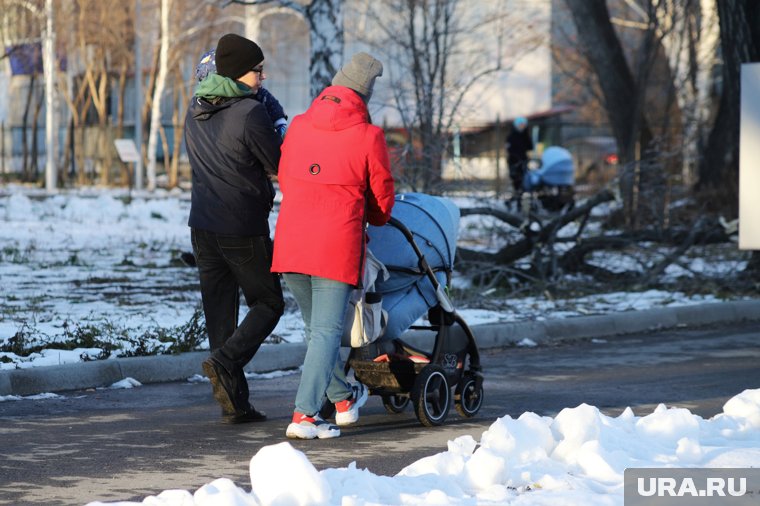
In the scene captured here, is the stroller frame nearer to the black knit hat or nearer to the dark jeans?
the dark jeans

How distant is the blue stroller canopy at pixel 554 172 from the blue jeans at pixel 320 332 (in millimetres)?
15691

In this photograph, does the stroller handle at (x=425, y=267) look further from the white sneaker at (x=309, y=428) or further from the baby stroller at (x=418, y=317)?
the white sneaker at (x=309, y=428)

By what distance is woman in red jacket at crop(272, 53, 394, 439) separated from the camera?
6.24 m

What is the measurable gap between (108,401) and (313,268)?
6.87ft

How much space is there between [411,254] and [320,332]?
77cm

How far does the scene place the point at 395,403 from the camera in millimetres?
7426

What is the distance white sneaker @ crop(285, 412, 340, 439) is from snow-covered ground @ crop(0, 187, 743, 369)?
237 cm

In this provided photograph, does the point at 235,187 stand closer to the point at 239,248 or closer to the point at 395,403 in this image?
the point at 239,248

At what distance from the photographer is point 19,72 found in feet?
179

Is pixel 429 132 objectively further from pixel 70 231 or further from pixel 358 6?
pixel 358 6

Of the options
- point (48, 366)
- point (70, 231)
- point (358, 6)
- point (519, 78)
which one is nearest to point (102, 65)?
point (358, 6)

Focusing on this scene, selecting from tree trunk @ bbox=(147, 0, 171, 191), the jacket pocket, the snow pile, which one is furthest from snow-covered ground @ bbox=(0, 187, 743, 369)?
tree trunk @ bbox=(147, 0, 171, 191)

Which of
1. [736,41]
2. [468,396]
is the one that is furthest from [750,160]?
[468,396]

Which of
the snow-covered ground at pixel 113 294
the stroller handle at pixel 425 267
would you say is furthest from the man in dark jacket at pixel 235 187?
the snow-covered ground at pixel 113 294
